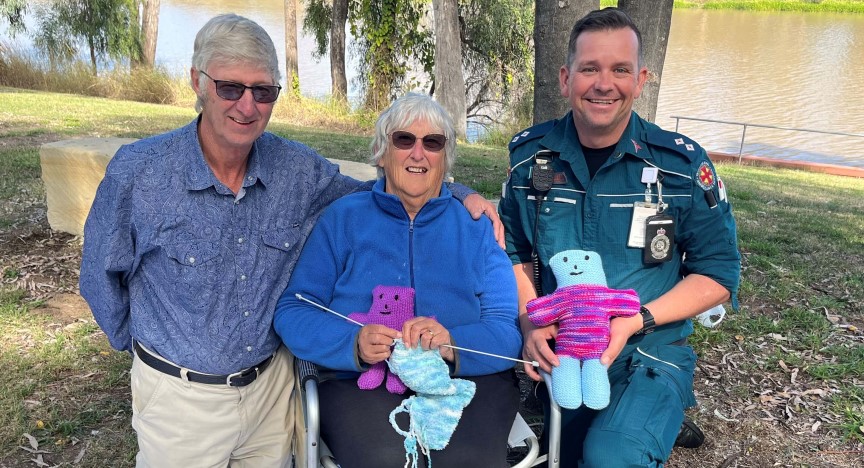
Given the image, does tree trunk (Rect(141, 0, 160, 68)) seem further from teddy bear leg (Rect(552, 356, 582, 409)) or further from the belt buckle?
teddy bear leg (Rect(552, 356, 582, 409))

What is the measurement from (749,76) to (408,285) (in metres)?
22.5

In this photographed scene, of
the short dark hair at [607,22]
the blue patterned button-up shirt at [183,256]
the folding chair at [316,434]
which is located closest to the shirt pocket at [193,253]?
the blue patterned button-up shirt at [183,256]

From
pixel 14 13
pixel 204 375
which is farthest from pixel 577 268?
pixel 14 13

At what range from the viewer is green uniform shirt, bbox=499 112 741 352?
8.36 ft

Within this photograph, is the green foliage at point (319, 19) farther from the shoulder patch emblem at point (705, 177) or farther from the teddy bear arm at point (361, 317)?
the teddy bear arm at point (361, 317)

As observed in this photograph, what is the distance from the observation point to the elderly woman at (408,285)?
7.38 feet

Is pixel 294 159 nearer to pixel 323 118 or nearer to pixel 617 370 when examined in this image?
pixel 617 370

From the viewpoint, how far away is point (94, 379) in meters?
3.54

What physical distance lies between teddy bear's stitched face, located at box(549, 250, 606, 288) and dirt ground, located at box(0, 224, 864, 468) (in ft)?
3.76

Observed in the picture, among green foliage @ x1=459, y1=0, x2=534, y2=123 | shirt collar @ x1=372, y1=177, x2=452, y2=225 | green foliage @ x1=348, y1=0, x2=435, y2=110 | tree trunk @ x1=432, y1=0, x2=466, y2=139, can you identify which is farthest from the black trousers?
green foliage @ x1=459, y1=0, x2=534, y2=123

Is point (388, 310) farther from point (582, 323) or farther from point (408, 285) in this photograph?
point (582, 323)

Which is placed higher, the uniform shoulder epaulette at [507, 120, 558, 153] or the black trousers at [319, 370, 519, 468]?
the uniform shoulder epaulette at [507, 120, 558, 153]

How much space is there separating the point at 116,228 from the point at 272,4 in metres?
30.8

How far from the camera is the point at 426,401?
2.21 m
